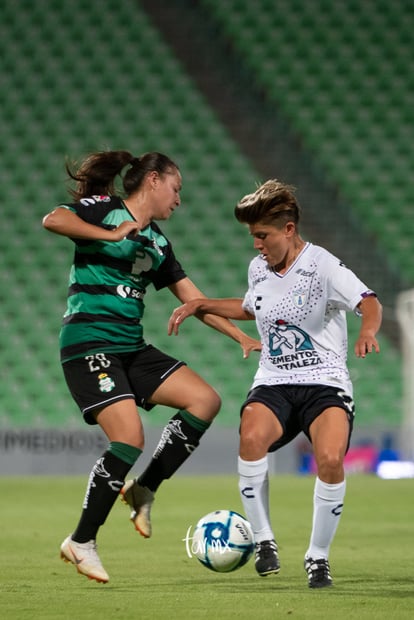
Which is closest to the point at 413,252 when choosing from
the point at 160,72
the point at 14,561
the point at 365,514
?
the point at 160,72

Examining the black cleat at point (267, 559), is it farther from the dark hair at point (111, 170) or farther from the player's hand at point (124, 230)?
the dark hair at point (111, 170)

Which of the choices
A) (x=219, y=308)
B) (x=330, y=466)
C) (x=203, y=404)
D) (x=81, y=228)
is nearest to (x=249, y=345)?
(x=219, y=308)

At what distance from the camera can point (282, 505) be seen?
9352 millimetres

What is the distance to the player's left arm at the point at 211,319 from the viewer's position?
521cm

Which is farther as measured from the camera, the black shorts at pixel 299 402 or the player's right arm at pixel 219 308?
the player's right arm at pixel 219 308

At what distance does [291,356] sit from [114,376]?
2.48ft

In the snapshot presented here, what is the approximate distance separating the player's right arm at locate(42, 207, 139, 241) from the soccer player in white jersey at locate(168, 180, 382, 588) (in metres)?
0.48

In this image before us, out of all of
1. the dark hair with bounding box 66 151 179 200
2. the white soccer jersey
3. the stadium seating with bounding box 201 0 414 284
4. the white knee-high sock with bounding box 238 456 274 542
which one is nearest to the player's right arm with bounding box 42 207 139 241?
the dark hair with bounding box 66 151 179 200

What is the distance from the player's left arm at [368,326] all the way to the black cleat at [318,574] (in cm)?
87

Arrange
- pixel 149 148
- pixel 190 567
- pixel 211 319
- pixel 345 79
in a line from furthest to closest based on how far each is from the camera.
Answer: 1. pixel 345 79
2. pixel 149 148
3. pixel 190 567
4. pixel 211 319

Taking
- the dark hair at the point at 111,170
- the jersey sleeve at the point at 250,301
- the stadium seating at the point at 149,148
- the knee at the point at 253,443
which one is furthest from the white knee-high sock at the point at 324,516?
the stadium seating at the point at 149,148

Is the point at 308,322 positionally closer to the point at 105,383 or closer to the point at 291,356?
the point at 291,356

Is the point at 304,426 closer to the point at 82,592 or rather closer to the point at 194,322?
the point at 82,592

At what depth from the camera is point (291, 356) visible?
501cm
